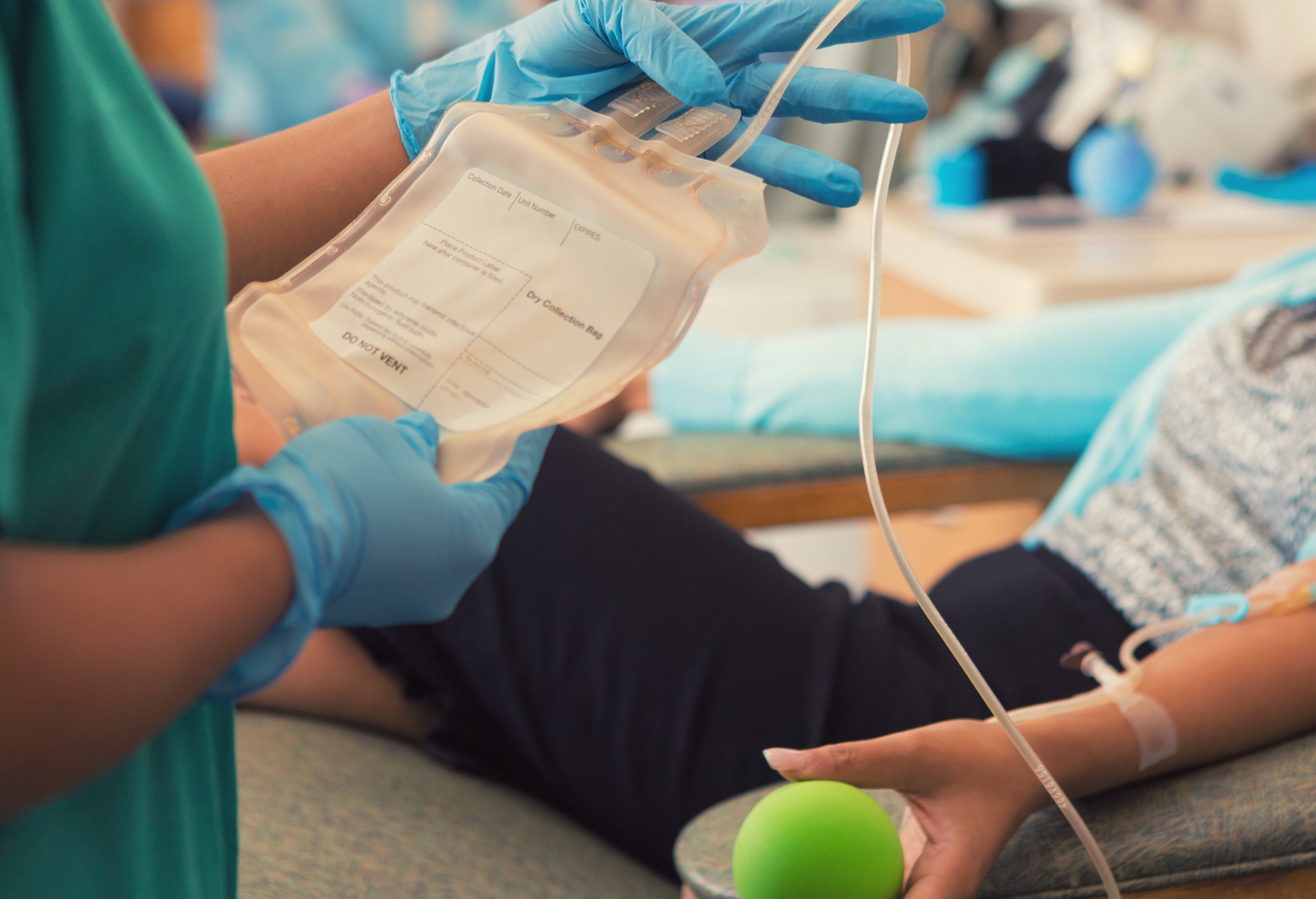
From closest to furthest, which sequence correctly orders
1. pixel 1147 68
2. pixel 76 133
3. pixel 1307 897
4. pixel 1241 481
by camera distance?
1. pixel 76 133
2. pixel 1307 897
3. pixel 1241 481
4. pixel 1147 68

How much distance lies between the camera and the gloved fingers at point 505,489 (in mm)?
453

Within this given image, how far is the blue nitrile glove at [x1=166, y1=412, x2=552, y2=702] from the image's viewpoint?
0.35 meters

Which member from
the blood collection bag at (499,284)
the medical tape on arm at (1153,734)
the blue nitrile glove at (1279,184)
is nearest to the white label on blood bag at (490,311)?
the blood collection bag at (499,284)

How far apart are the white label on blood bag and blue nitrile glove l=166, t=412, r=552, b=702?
35 millimetres

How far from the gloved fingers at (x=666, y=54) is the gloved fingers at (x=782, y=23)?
3 centimetres

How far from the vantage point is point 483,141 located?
0.54 metres

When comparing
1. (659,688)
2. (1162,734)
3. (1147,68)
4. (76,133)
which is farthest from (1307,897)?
(1147,68)

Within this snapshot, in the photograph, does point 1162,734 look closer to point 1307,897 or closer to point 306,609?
point 1307,897

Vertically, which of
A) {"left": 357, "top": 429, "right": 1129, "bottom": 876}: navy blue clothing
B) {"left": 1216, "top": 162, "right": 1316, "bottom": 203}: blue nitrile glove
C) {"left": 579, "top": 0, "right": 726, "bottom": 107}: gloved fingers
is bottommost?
{"left": 357, "top": 429, "right": 1129, "bottom": 876}: navy blue clothing

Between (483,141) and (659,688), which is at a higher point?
(483,141)

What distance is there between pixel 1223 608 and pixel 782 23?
0.45m

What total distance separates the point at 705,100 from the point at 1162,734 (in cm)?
42

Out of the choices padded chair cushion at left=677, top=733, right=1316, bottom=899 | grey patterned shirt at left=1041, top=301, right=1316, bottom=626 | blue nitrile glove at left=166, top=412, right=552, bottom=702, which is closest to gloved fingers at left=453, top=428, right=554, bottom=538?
blue nitrile glove at left=166, top=412, right=552, bottom=702

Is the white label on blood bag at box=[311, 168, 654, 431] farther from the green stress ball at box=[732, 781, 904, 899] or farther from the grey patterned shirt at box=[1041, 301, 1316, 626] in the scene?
the grey patterned shirt at box=[1041, 301, 1316, 626]
